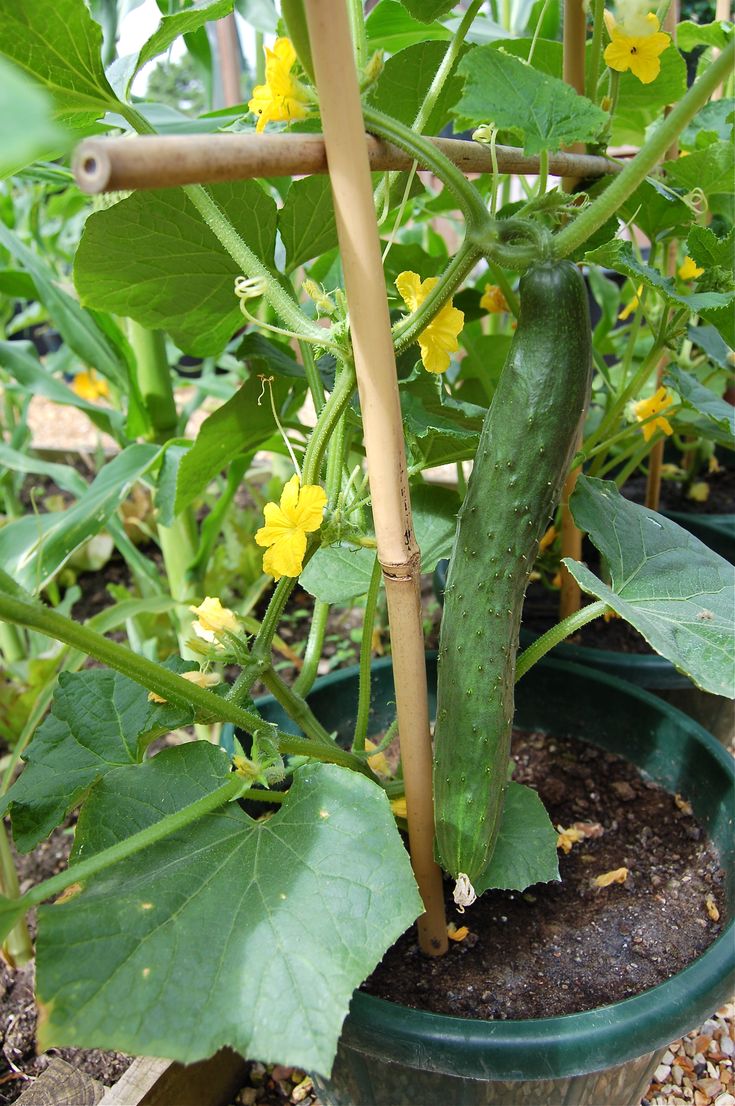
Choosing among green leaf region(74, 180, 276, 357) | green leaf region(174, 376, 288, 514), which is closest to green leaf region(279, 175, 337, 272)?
green leaf region(74, 180, 276, 357)

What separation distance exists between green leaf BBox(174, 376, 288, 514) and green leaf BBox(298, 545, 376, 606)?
0.62ft

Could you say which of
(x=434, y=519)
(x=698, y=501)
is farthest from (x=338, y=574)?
(x=698, y=501)

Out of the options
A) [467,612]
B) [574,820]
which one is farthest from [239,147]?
[574,820]

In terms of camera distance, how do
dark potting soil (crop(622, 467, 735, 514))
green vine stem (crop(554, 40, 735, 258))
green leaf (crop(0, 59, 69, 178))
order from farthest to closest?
dark potting soil (crop(622, 467, 735, 514)), green vine stem (crop(554, 40, 735, 258)), green leaf (crop(0, 59, 69, 178))

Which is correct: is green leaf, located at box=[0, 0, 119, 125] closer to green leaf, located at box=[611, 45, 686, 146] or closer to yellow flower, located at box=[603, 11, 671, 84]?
yellow flower, located at box=[603, 11, 671, 84]

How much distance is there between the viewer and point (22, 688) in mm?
1481

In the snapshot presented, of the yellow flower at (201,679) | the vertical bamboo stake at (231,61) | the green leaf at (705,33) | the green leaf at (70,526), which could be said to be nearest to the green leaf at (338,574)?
the yellow flower at (201,679)

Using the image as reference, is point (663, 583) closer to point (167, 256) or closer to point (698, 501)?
point (167, 256)

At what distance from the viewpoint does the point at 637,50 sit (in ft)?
2.52

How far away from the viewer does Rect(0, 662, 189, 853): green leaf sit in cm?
69

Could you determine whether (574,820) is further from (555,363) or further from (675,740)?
(555,363)

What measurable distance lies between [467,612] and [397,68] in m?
0.54

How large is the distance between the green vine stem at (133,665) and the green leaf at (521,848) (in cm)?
20

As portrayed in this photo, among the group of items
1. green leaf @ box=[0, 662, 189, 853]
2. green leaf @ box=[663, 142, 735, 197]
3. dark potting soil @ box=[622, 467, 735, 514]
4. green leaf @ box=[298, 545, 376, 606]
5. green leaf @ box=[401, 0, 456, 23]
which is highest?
green leaf @ box=[401, 0, 456, 23]
